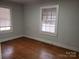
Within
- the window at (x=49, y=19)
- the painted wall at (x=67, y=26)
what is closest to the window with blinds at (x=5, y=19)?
the painted wall at (x=67, y=26)

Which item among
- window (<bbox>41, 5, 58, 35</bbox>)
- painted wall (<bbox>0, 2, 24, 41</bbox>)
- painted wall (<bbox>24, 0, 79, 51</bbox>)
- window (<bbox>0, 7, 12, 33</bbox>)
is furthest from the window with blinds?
window (<bbox>41, 5, 58, 35</bbox>)

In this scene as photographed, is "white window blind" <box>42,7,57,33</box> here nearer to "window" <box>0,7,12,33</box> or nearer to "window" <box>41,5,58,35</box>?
"window" <box>41,5,58,35</box>

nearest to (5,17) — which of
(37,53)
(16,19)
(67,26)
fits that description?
(16,19)

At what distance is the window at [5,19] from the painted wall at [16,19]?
0.74 feet

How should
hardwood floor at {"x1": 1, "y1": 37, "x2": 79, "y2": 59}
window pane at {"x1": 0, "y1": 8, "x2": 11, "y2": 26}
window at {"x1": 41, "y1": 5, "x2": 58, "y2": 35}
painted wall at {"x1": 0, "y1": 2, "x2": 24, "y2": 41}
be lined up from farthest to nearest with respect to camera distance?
painted wall at {"x1": 0, "y1": 2, "x2": 24, "y2": 41} → window pane at {"x1": 0, "y1": 8, "x2": 11, "y2": 26} → window at {"x1": 41, "y1": 5, "x2": 58, "y2": 35} → hardwood floor at {"x1": 1, "y1": 37, "x2": 79, "y2": 59}

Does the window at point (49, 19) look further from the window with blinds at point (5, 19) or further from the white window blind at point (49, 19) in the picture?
the window with blinds at point (5, 19)

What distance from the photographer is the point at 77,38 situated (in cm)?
307

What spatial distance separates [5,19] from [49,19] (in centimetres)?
239

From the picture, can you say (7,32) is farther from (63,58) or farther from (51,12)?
(63,58)

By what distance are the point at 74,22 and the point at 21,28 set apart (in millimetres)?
3331

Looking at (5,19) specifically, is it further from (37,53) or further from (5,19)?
(37,53)

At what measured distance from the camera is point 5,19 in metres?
4.25

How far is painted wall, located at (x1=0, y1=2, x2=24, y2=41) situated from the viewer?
14.1 ft

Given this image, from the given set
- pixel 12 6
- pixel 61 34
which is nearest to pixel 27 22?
pixel 12 6
